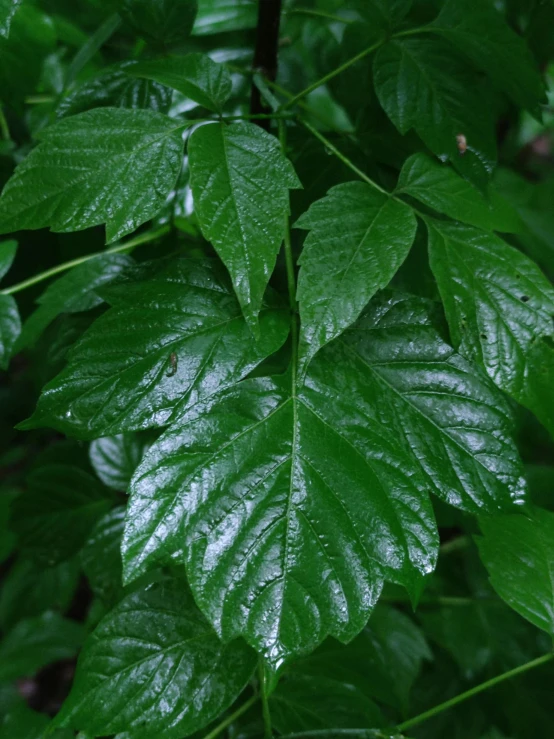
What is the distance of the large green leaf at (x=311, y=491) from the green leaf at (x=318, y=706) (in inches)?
9.8

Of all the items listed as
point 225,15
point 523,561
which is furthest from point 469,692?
point 225,15

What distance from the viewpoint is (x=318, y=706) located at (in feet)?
2.41

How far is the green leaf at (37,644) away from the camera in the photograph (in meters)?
1.43

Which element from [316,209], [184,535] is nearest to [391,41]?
[316,209]

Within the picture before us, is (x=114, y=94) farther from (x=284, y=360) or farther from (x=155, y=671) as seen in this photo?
(x=155, y=671)

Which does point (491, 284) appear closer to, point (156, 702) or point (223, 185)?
point (223, 185)

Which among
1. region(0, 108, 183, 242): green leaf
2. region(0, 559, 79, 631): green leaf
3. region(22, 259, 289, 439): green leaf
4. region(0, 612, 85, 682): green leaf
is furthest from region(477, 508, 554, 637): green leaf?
region(0, 612, 85, 682): green leaf

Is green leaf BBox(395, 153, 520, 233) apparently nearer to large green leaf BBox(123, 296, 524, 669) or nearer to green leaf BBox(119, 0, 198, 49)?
large green leaf BBox(123, 296, 524, 669)

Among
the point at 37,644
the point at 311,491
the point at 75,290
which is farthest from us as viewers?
the point at 37,644

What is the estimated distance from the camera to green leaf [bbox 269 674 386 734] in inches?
28.2

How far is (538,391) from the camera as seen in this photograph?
0.62 metres

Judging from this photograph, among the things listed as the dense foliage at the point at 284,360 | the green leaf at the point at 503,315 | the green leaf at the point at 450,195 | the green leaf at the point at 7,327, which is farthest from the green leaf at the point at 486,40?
the green leaf at the point at 7,327

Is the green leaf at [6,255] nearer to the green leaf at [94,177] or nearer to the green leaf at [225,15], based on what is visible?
the green leaf at [94,177]

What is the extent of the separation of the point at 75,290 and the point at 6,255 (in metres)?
0.10
